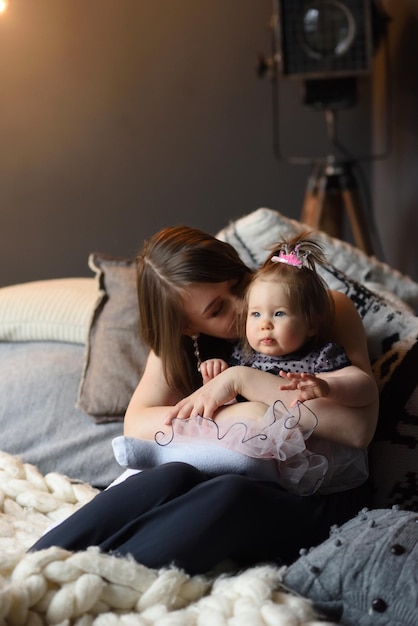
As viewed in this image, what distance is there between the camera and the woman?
1.22 metres

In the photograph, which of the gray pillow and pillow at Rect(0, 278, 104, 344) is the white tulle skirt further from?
pillow at Rect(0, 278, 104, 344)

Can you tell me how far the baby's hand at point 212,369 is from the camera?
1498 millimetres

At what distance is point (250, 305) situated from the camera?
1426 mm

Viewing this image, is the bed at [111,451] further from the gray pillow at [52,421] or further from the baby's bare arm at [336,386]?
the baby's bare arm at [336,386]

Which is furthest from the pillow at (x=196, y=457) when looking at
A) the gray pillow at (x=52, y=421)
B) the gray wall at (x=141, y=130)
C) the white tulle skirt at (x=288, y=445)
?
the gray wall at (x=141, y=130)

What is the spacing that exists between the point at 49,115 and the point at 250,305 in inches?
77.3

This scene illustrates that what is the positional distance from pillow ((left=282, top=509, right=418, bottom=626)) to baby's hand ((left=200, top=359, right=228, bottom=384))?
15.4 inches

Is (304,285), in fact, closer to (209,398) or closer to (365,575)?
(209,398)

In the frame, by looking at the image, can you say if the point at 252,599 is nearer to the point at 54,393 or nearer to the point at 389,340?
the point at 389,340

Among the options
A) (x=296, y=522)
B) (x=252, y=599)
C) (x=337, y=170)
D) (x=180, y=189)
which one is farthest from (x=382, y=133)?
(x=252, y=599)

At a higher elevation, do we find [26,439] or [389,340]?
[389,340]

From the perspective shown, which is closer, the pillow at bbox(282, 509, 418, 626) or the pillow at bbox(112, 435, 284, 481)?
the pillow at bbox(282, 509, 418, 626)

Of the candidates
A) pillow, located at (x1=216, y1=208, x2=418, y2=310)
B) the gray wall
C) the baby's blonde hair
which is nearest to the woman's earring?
the baby's blonde hair

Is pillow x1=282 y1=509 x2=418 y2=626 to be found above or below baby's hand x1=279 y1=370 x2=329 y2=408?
below
